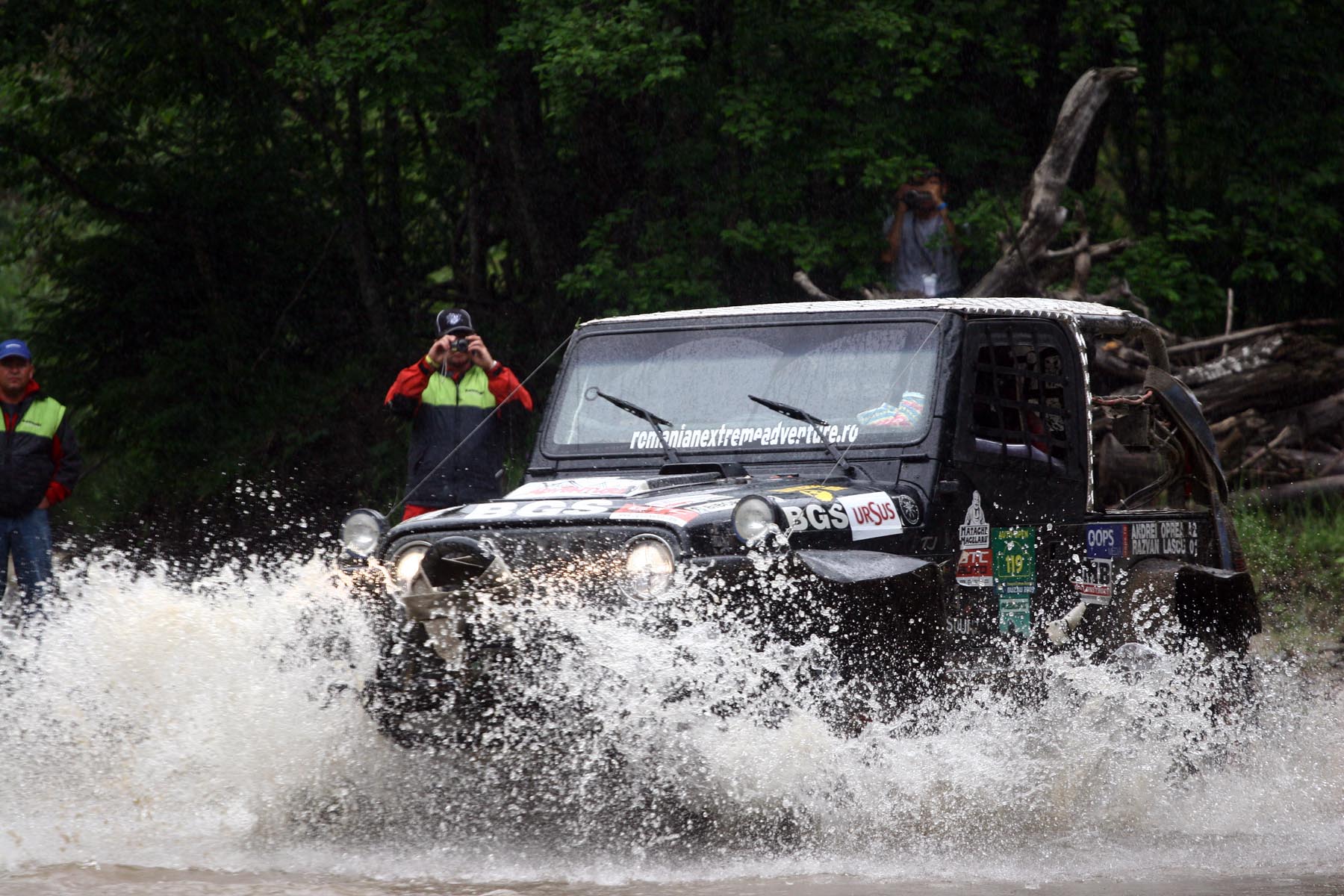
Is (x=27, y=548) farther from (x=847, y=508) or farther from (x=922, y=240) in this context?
(x=922, y=240)

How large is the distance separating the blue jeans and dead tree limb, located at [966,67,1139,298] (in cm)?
639

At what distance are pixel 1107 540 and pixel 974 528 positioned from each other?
96 cm

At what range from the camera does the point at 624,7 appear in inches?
502

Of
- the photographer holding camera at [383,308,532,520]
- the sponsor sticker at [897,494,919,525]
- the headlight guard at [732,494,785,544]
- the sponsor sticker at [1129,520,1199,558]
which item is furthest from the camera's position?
the photographer holding camera at [383,308,532,520]

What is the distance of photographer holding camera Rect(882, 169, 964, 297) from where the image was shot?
12406mm

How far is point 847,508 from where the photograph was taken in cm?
561

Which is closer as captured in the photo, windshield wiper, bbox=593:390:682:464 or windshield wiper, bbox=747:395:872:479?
windshield wiper, bbox=747:395:872:479

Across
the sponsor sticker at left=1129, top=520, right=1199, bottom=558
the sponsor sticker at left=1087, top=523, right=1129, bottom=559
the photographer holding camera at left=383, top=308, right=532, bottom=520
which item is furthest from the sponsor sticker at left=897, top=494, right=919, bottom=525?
the photographer holding camera at left=383, top=308, right=532, bottom=520

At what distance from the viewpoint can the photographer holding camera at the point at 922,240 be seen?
1241cm

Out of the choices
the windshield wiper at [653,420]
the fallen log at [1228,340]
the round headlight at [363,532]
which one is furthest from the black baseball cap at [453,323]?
the fallen log at [1228,340]

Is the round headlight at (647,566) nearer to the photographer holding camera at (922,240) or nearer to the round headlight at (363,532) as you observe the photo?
the round headlight at (363,532)

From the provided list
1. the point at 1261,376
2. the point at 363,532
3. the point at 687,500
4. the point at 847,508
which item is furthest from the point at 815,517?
the point at 1261,376

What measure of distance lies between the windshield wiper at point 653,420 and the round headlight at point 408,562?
1.14 metres

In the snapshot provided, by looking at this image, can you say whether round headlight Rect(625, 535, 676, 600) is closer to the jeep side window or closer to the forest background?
the jeep side window
